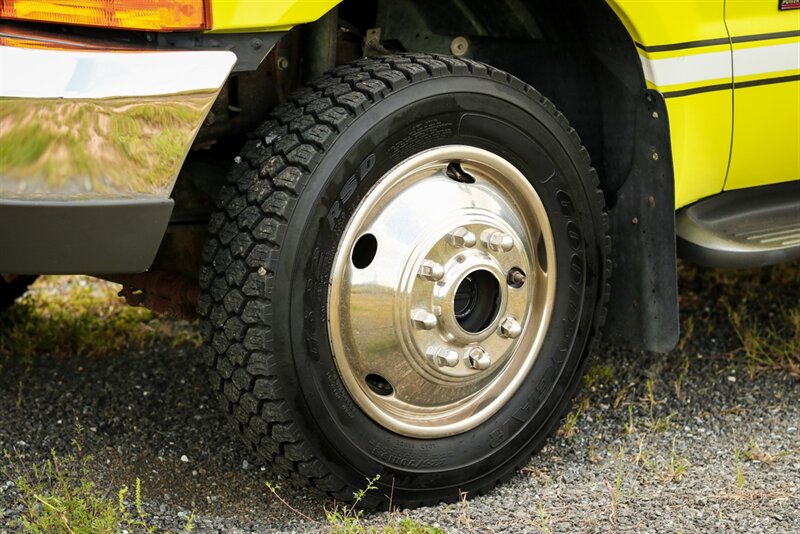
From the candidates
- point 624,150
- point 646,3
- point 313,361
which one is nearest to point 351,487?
point 313,361

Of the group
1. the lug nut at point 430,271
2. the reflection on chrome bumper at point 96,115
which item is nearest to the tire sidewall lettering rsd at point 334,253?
the lug nut at point 430,271

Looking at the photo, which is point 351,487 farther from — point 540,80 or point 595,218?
point 540,80

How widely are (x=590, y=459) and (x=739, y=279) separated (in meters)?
1.94

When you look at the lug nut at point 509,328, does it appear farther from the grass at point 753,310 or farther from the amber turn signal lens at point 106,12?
the grass at point 753,310

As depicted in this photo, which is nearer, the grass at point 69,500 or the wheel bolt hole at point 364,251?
the grass at point 69,500

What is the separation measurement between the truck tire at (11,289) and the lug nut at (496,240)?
6.57 ft

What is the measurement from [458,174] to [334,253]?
48 centimetres

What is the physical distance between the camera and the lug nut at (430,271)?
2713 mm

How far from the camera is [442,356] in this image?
2785 millimetres

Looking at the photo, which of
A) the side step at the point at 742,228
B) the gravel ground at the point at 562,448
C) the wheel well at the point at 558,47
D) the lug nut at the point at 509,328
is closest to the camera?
the gravel ground at the point at 562,448

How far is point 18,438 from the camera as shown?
323cm

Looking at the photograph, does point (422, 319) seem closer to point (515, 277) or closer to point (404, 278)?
point (404, 278)

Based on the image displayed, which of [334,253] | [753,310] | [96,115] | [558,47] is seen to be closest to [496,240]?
[334,253]

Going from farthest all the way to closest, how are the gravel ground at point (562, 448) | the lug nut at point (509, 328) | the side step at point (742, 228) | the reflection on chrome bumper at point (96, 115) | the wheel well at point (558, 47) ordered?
1. the side step at point (742, 228)
2. the wheel well at point (558, 47)
3. the lug nut at point (509, 328)
4. the gravel ground at point (562, 448)
5. the reflection on chrome bumper at point (96, 115)
